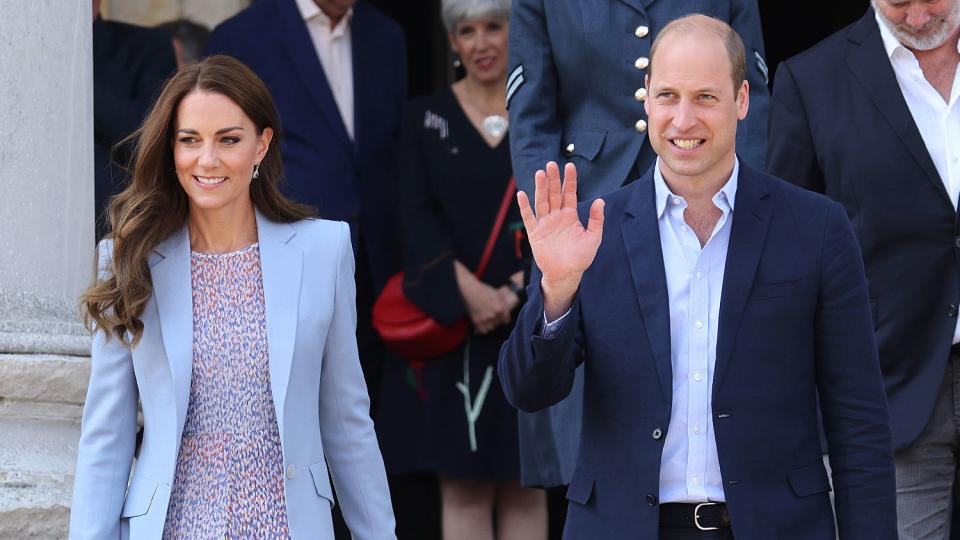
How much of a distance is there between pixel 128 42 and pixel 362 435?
2.56 m

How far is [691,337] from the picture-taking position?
145 inches

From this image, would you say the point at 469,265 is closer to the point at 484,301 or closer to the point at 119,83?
the point at 484,301

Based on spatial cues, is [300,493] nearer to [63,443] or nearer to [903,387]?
[63,443]

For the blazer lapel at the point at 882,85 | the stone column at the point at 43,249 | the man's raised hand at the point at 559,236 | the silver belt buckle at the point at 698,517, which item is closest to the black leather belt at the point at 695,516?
the silver belt buckle at the point at 698,517

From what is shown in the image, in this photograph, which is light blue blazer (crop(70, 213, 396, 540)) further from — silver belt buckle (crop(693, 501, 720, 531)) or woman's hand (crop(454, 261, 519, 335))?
woman's hand (crop(454, 261, 519, 335))

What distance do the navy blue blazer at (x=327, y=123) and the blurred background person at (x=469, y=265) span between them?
0.20 meters

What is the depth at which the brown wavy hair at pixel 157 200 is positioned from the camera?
4086mm

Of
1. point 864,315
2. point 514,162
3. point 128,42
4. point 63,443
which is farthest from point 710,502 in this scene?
point 128,42

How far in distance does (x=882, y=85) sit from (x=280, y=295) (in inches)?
73.8

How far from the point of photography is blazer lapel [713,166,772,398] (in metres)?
3.63

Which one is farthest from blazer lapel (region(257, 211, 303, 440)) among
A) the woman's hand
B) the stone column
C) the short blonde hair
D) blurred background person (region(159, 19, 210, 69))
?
blurred background person (region(159, 19, 210, 69))

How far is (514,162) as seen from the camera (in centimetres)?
498

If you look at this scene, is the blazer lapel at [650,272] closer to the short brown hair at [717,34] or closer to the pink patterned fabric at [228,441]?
the short brown hair at [717,34]

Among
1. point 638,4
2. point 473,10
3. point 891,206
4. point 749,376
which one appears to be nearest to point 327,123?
point 473,10
